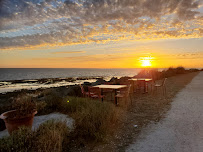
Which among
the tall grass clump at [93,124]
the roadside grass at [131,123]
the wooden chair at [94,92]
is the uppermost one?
the wooden chair at [94,92]

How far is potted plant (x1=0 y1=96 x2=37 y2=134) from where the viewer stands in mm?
4176

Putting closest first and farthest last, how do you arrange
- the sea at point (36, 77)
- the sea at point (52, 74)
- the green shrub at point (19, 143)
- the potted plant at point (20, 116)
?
the green shrub at point (19, 143), the potted plant at point (20, 116), the sea at point (36, 77), the sea at point (52, 74)

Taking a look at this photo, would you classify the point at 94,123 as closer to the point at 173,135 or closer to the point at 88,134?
the point at 88,134

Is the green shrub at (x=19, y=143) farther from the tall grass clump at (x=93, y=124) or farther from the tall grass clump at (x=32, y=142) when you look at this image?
the tall grass clump at (x=93, y=124)

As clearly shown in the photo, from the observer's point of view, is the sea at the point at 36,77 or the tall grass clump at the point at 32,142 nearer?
the tall grass clump at the point at 32,142

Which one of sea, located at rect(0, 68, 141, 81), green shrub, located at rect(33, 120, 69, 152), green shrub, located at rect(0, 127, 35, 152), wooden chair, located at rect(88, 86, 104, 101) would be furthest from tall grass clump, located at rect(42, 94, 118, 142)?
sea, located at rect(0, 68, 141, 81)

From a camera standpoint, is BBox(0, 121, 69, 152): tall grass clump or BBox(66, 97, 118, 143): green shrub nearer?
BBox(0, 121, 69, 152): tall grass clump

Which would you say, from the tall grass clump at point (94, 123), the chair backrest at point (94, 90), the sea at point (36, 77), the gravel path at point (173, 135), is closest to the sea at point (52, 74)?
the sea at point (36, 77)

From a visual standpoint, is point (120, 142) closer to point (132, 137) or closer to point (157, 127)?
point (132, 137)

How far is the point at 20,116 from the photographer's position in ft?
14.0

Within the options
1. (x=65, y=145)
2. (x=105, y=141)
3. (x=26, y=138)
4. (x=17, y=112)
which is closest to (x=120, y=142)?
(x=105, y=141)

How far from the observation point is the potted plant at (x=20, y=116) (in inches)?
164

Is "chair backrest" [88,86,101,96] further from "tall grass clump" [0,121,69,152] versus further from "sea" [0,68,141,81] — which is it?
"sea" [0,68,141,81]

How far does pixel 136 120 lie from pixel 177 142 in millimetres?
→ 1703
